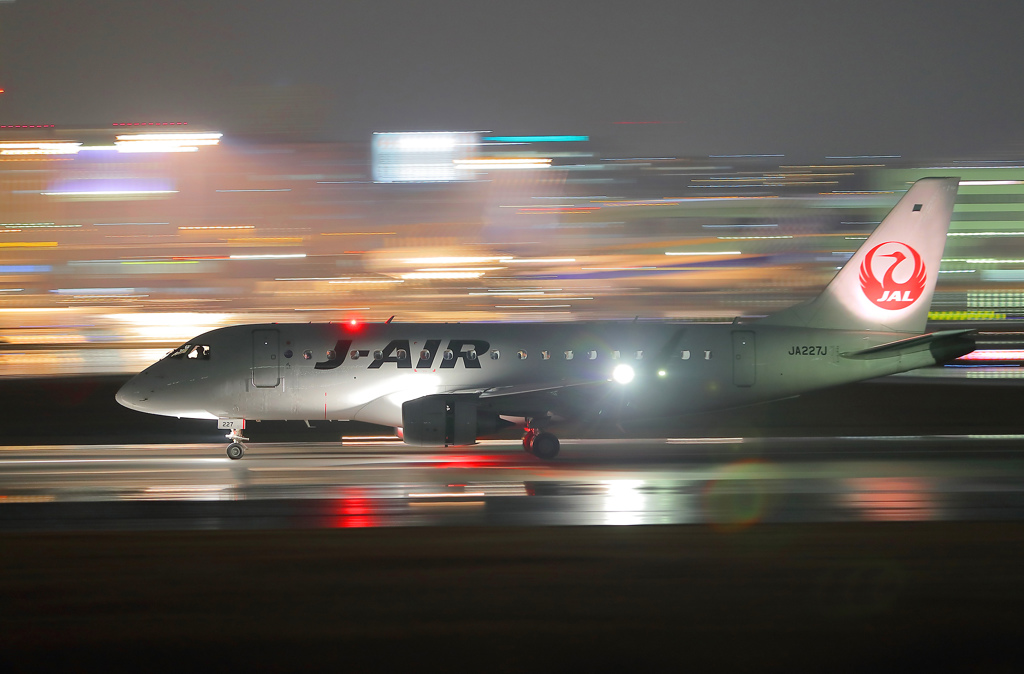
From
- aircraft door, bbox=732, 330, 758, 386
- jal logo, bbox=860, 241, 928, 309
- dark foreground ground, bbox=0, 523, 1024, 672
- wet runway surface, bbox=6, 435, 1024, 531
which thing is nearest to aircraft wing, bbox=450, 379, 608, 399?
wet runway surface, bbox=6, 435, 1024, 531

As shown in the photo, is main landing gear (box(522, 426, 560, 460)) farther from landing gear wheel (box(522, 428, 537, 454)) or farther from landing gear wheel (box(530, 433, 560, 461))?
landing gear wheel (box(522, 428, 537, 454))

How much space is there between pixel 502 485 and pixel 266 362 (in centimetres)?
935

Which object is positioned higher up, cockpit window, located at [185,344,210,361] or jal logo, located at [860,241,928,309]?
jal logo, located at [860,241,928,309]

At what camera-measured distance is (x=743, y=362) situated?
25359 millimetres

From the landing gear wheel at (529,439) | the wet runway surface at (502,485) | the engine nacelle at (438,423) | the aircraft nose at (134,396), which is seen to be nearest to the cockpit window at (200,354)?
the aircraft nose at (134,396)

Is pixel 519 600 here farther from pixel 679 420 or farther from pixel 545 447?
pixel 679 420

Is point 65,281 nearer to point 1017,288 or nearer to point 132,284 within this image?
point 132,284

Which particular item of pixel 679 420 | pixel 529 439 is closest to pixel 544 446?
pixel 529 439

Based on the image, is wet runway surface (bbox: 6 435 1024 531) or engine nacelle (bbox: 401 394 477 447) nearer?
wet runway surface (bbox: 6 435 1024 531)

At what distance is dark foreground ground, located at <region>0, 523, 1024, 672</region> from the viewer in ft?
24.2

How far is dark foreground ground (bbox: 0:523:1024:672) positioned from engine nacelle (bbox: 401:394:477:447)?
9528mm

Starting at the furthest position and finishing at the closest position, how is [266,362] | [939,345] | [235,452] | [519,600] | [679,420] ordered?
[679,420], [939,345], [266,362], [235,452], [519,600]

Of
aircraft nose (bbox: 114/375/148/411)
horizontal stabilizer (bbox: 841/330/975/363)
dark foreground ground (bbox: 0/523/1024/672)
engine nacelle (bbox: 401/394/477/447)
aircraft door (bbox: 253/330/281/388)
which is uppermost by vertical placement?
horizontal stabilizer (bbox: 841/330/975/363)

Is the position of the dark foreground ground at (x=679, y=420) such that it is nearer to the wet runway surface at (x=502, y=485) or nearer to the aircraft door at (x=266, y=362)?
the wet runway surface at (x=502, y=485)
